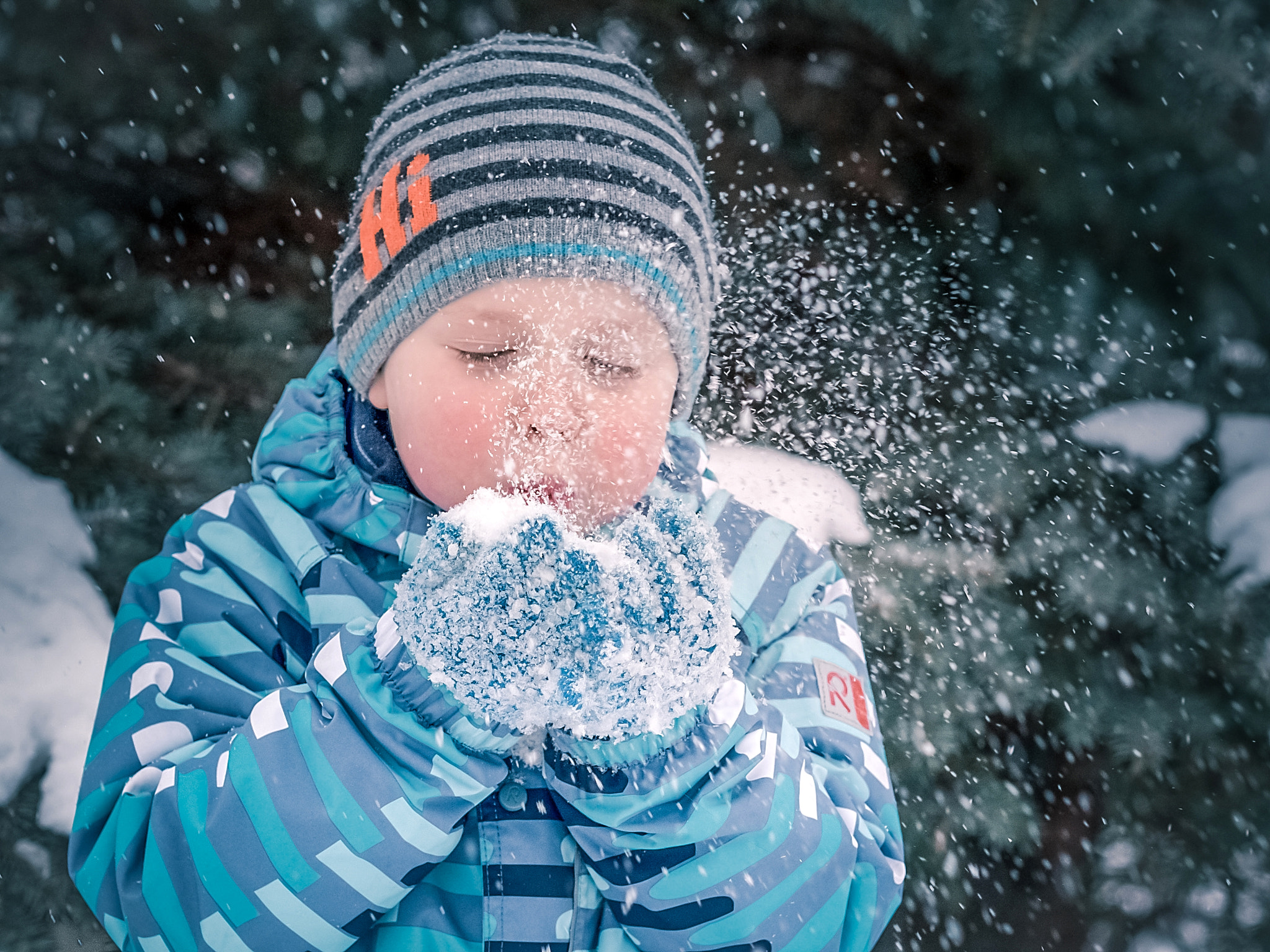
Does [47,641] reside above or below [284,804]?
→ below

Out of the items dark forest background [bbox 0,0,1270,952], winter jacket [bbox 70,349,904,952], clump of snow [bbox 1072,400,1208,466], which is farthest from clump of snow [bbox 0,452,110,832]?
clump of snow [bbox 1072,400,1208,466]

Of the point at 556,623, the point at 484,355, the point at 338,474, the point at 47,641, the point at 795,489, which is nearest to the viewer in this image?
the point at 556,623

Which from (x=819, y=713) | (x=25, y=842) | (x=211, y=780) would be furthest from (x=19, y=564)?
(x=819, y=713)

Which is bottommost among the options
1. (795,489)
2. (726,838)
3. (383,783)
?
(795,489)

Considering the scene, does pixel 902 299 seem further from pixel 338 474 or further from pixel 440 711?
pixel 440 711

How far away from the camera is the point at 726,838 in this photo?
0.79 meters

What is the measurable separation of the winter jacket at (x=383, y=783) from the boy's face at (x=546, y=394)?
0.16 meters

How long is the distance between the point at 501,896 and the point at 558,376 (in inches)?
19.2

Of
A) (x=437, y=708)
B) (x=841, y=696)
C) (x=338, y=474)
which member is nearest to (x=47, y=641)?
(x=338, y=474)

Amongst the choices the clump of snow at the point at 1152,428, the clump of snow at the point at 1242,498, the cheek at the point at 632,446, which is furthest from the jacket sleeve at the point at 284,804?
the clump of snow at the point at 1242,498

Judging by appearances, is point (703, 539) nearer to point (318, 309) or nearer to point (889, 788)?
point (889, 788)

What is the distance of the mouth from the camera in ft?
2.55

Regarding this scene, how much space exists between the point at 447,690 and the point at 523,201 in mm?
445

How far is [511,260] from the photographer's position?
0.80 metres
